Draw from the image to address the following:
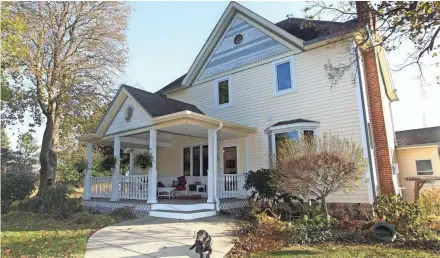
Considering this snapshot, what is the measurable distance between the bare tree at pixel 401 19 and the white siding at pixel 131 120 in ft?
22.8

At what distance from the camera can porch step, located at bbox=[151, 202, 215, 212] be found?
9.72 meters

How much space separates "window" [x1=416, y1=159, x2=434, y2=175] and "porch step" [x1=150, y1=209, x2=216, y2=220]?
37.6ft

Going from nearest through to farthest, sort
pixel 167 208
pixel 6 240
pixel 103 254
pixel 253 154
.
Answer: pixel 103 254 < pixel 6 240 < pixel 167 208 < pixel 253 154

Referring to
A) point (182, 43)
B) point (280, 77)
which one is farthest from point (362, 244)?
point (182, 43)

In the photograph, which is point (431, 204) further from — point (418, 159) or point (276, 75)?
point (418, 159)

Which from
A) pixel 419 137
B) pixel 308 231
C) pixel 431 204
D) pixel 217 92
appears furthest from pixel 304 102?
pixel 419 137

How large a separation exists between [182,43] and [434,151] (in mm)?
13423

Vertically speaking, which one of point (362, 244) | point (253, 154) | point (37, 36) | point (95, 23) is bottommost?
point (362, 244)

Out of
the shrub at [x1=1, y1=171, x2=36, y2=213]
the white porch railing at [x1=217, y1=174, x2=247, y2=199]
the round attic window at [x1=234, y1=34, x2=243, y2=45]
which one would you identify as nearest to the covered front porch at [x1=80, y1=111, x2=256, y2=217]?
the white porch railing at [x1=217, y1=174, x2=247, y2=199]

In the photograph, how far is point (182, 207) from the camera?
382 inches

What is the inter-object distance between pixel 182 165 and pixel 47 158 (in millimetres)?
6748

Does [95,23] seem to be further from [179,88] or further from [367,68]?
[367,68]

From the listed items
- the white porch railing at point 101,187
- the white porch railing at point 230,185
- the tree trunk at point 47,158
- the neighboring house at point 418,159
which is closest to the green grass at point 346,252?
the white porch railing at point 230,185

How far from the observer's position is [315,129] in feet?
36.2
